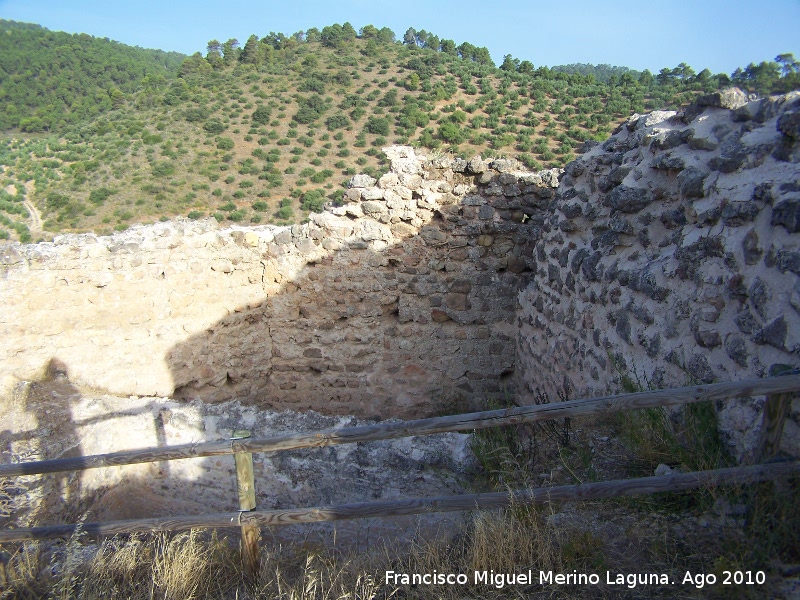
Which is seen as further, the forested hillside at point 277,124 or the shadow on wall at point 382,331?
the forested hillside at point 277,124

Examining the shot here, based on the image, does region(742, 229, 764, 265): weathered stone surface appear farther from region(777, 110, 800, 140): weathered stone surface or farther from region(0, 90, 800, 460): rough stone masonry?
region(777, 110, 800, 140): weathered stone surface

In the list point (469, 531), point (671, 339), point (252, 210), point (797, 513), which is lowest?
point (469, 531)

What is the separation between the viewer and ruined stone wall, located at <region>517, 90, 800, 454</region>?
270cm

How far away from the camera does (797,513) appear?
207 cm

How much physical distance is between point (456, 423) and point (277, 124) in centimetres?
3494

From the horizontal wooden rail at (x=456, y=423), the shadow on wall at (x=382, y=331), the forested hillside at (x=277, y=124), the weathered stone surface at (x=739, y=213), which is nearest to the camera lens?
the horizontal wooden rail at (x=456, y=423)

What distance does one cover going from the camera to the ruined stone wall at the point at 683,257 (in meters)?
2.70

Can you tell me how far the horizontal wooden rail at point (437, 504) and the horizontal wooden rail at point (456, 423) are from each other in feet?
1.03

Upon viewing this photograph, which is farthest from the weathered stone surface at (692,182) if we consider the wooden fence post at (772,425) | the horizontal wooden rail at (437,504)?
the horizontal wooden rail at (437,504)

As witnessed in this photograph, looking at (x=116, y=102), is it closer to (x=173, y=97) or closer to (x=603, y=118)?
(x=173, y=97)

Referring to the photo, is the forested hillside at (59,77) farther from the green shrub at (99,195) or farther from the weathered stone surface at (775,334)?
the weathered stone surface at (775,334)

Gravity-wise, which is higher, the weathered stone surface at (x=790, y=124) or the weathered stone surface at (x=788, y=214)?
the weathered stone surface at (x=790, y=124)

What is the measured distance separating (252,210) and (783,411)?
28.0m

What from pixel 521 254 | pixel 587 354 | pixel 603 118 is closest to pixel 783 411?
pixel 587 354
